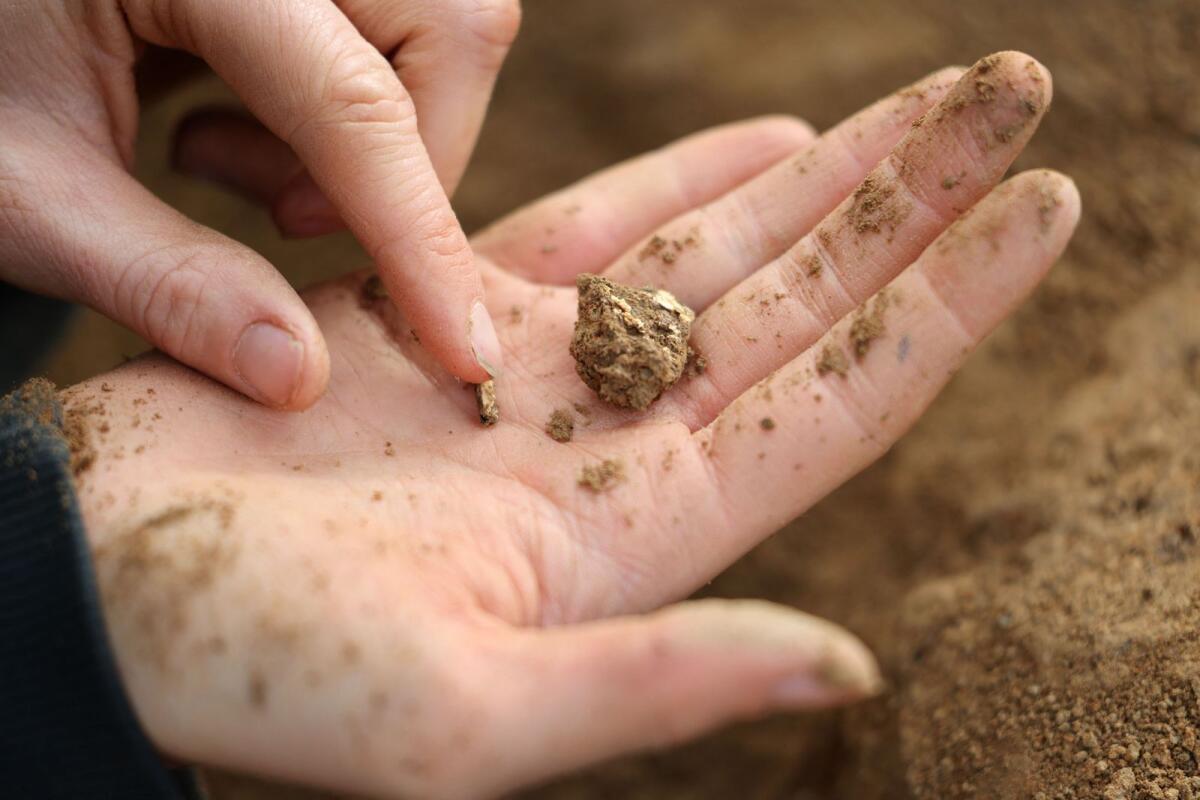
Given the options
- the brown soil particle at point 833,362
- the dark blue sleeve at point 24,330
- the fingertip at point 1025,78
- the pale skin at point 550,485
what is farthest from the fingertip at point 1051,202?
the dark blue sleeve at point 24,330

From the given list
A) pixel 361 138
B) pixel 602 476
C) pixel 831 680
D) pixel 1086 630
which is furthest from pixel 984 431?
pixel 361 138

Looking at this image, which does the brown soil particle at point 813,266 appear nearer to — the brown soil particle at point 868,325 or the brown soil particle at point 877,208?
the brown soil particle at point 877,208

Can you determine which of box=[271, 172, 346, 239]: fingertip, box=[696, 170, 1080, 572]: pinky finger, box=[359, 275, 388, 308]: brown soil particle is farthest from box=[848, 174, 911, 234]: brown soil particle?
box=[271, 172, 346, 239]: fingertip

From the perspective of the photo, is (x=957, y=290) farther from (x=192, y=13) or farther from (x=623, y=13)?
(x=623, y=13)

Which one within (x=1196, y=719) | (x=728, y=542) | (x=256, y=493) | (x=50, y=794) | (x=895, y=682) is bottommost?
(x=895, y=682)

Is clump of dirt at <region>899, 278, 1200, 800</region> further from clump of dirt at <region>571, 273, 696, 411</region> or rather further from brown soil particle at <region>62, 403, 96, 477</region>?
brown soil particle at <region>62, 403, 96, 477</region>

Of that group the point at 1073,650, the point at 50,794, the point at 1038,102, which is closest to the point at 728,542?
the point at 1073,650
